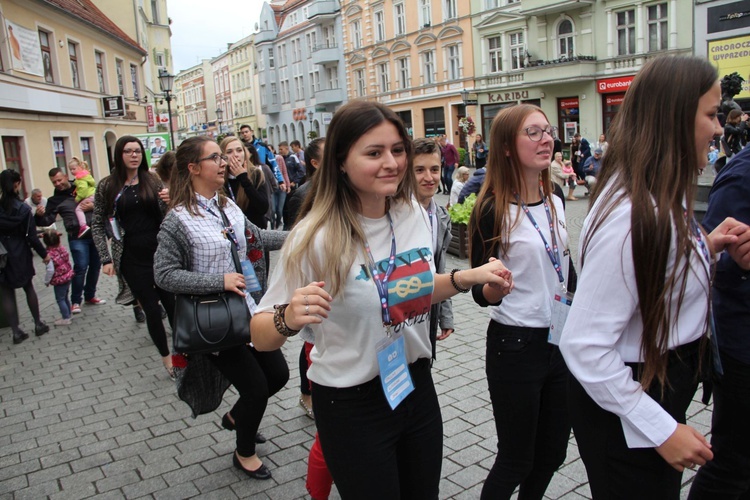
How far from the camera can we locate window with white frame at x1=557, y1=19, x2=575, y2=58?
1192 inches

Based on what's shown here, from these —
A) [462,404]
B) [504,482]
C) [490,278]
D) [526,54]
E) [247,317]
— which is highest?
[526,54]

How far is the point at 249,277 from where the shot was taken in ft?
12.4

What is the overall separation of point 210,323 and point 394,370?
150cm

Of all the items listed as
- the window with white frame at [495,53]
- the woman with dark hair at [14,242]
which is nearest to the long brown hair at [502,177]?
the woman with dark hair at [14,242]

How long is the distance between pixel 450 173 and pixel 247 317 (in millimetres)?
17934

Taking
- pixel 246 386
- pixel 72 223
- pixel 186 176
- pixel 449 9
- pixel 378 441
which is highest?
pixel 449 9

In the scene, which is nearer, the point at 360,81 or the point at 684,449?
the point at 684,449

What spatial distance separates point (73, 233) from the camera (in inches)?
318

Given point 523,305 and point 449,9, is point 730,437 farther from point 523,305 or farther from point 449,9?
point 449,9

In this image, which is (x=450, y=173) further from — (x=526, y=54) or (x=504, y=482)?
(x=504, y=482)

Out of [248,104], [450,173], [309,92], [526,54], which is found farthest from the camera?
[248,104]

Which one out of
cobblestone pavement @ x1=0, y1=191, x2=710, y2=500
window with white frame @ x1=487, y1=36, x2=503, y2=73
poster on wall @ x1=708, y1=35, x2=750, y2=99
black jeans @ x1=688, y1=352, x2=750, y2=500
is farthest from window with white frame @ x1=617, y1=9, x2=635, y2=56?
black jeans @ x1=688, y1=352, x2=750, y2=500

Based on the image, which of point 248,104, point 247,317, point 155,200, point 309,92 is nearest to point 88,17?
point 155,200

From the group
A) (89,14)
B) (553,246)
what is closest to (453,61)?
(89,14)
